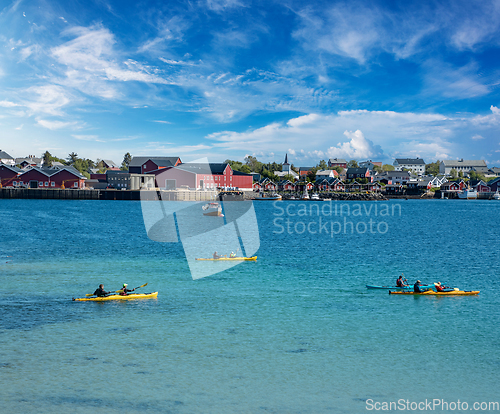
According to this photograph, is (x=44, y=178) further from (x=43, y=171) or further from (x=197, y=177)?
(x=197, y=177)

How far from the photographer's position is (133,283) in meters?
33.0

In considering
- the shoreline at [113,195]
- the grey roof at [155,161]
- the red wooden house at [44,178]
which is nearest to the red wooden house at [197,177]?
the shoreline at [113,195]

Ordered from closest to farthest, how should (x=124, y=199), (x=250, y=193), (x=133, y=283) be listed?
(x=133, y=283) → (x=124, y=199) → (x=250, y=193)

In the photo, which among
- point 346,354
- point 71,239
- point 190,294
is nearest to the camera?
point 346,354

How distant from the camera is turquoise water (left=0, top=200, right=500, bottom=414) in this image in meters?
16.1

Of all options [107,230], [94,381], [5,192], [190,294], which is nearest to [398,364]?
[94,381]

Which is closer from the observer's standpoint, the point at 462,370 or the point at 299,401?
the point at 299,401

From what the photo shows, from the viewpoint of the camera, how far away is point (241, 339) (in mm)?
21734

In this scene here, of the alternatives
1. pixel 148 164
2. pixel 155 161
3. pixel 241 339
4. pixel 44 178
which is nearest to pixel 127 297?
pixel 241 339

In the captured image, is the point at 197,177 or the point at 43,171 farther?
the point at 197,177

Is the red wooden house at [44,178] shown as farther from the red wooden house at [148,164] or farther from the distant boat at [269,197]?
the distant boat at [269,197]

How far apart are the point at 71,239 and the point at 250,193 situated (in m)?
134

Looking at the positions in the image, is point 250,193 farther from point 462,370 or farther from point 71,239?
point 462,370

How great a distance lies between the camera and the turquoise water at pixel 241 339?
52.9 feet
